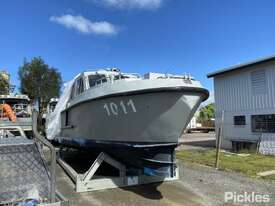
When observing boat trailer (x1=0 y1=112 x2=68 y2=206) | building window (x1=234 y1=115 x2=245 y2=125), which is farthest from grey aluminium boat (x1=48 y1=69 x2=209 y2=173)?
building window (x1=234 y1=115 x2=245 y2=125)

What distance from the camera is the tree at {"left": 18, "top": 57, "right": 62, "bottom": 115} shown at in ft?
92.5

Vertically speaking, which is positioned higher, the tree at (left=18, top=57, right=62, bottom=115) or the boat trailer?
the tree at (left=18, top=57, right=62, bottom=115)

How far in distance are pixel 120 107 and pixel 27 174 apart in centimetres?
344

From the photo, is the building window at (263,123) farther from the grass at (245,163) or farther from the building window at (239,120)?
the grass at (245,163)

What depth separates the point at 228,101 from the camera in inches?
661

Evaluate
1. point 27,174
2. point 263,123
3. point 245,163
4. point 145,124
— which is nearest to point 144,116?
point 145,124

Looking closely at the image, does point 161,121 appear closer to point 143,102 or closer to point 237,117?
point 143,102

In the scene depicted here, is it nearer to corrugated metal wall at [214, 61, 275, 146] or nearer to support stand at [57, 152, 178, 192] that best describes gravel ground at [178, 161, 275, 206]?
support stand at [57, 152, 178, 192]

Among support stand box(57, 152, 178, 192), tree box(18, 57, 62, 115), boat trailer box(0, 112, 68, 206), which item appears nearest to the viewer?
boat trailer box(0, 112, 68, 206)

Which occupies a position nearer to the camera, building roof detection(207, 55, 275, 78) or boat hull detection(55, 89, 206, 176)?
boat hull detection(55, 89, 206, 176)

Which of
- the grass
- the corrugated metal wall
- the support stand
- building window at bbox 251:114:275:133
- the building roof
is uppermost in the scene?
the building roof

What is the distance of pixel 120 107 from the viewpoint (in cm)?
705

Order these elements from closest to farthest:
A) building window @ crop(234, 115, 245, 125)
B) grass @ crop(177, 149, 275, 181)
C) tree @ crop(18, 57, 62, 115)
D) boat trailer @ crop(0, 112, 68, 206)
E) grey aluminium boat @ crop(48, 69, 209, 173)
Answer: boat trailer @ crop(0, 112, 68, 206), grey aluminium boat @ crop(48, 69, 209, 173), grass @ crop(177, 149, 275, 181), building window @ crop(234, 115, 245, 125), tree @ crop(18, 57, 62, 115)

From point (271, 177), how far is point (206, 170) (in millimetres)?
1951
